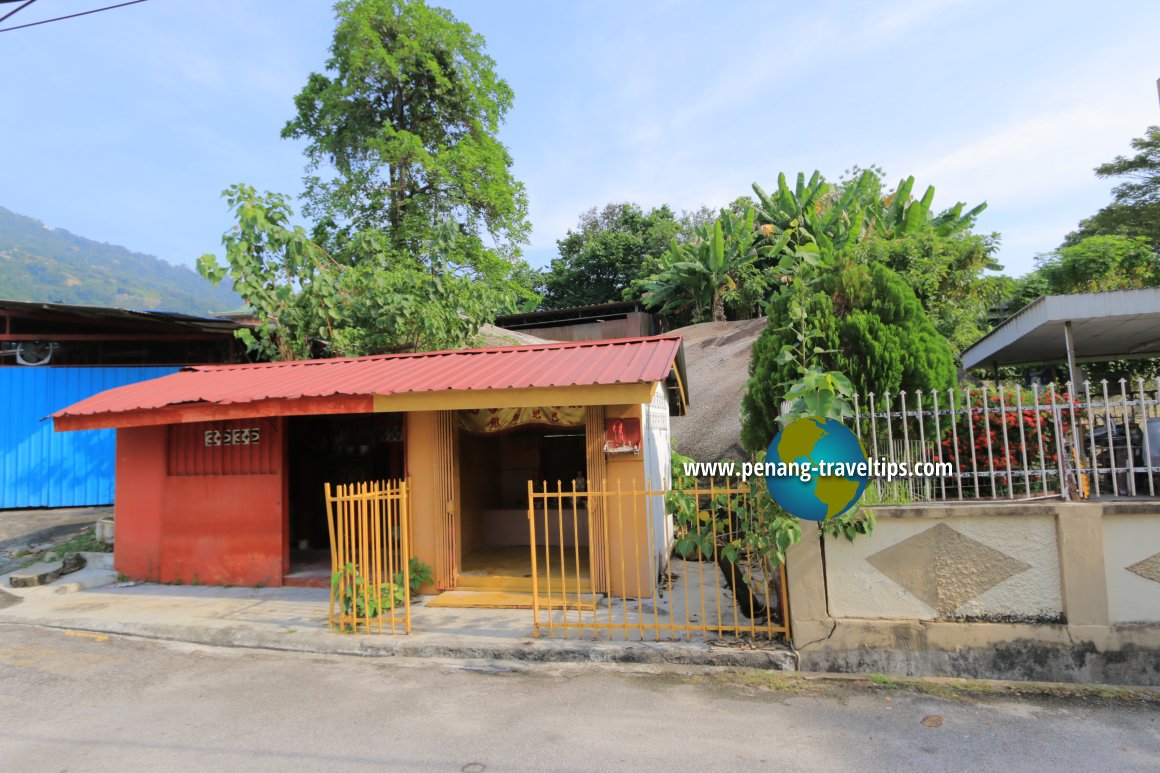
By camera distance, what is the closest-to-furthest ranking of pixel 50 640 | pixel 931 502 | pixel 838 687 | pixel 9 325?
pixel 838 687
pixel 931 502
pixel 50 640
pixel 9 325

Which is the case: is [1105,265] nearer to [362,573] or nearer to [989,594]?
[989,594]

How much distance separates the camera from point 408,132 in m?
19.5

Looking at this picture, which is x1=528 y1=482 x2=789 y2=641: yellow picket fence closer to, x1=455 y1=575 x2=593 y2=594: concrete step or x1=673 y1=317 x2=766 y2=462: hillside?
x1=455 y1=575 x2=593 y2=594: concrete step

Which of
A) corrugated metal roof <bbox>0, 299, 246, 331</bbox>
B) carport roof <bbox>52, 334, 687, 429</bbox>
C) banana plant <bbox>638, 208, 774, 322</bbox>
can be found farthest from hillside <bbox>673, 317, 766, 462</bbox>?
corrugated metal roof <bbox>0, 299, 246, 331</bbox>

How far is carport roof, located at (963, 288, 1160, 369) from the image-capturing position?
28.9 ft

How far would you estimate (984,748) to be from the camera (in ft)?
13.3

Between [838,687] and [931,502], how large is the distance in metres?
1.69

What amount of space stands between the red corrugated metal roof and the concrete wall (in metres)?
2.53

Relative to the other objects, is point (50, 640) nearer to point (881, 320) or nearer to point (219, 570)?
point (219, 570)

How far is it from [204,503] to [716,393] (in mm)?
10326

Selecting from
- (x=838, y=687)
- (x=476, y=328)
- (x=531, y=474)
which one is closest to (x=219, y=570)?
(x=531, y=474)

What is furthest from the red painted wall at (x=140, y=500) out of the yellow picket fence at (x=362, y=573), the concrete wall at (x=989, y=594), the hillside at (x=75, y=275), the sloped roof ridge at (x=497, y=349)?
the hillside at (x=75, y=275)

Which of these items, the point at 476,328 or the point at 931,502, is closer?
the point at 931,502

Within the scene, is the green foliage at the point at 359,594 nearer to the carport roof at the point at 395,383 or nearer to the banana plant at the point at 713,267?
the carport roof at the point at 395,383
